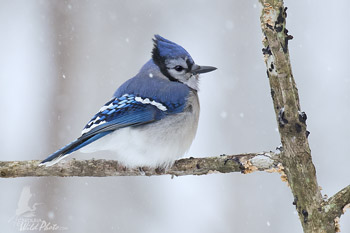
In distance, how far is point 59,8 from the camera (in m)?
5.96

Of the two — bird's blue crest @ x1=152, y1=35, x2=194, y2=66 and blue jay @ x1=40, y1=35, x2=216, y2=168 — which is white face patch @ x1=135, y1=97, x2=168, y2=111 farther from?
bird's blue crest @ x1=152, y1=35, x2=194, y2=66

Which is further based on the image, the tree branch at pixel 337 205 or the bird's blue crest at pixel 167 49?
the bird's blue crest at pixel 167 49

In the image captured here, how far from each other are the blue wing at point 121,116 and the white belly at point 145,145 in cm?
5

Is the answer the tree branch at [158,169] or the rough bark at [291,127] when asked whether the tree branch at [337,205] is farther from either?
the tree branch at [158,169]

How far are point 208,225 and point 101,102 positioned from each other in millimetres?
1834

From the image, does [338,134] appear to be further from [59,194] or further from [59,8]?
[59,8]

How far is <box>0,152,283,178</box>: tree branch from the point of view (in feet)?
7.41

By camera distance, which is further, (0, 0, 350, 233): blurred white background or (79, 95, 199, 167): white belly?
(0, 0, 350, 233): blurred white background

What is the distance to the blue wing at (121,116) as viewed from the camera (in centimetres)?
271

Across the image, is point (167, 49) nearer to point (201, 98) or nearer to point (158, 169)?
point (158, 169)

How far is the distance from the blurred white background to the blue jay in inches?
79.2

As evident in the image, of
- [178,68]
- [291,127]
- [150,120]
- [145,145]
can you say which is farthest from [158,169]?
[291,127]

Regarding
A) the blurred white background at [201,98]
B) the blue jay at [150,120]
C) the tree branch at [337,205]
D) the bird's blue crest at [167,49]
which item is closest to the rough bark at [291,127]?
the tree branch at [337,205]

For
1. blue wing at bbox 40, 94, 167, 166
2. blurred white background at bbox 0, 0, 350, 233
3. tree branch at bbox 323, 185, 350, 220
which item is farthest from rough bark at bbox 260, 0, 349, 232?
blurred white background at bbox 0, 0, 350, 233
